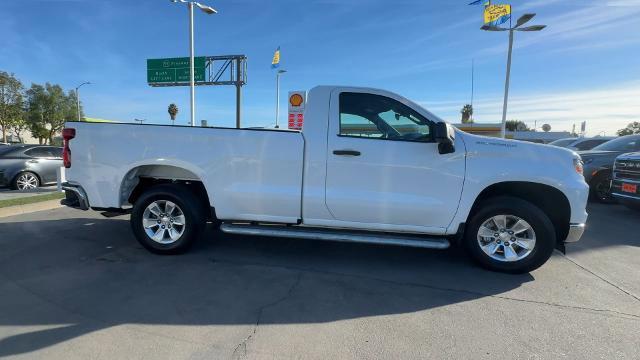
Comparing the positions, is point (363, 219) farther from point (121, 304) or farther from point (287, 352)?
point (121, 304)

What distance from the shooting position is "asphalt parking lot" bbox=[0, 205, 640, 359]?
2.91 m

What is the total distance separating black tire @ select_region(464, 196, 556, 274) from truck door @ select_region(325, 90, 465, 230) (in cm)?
33

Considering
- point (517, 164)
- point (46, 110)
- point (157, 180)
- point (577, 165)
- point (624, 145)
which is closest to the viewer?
point (517, 164)

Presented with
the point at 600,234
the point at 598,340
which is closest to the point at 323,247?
the point at 598,340

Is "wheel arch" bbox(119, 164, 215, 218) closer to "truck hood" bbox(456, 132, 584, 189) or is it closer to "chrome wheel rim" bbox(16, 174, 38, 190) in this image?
"truck hood" bbox(456, 132, 584, 189)

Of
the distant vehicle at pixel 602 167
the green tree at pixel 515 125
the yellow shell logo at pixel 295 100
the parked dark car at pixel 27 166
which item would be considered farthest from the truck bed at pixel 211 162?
the green tree at pixel 515 125

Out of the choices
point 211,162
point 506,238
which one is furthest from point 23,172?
point 506,238

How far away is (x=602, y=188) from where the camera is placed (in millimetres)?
9445

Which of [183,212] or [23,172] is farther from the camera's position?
[23,172]

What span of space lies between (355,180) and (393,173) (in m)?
0.44

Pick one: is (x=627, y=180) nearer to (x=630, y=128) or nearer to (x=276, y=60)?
(x=276, y=60)

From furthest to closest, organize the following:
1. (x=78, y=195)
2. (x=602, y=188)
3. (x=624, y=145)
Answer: (x=624, y=145) < (x=602, y=188) < (x=78, y=195)

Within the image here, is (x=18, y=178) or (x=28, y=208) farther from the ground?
(x=18, y=178)

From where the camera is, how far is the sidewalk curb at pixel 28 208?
281 inches
